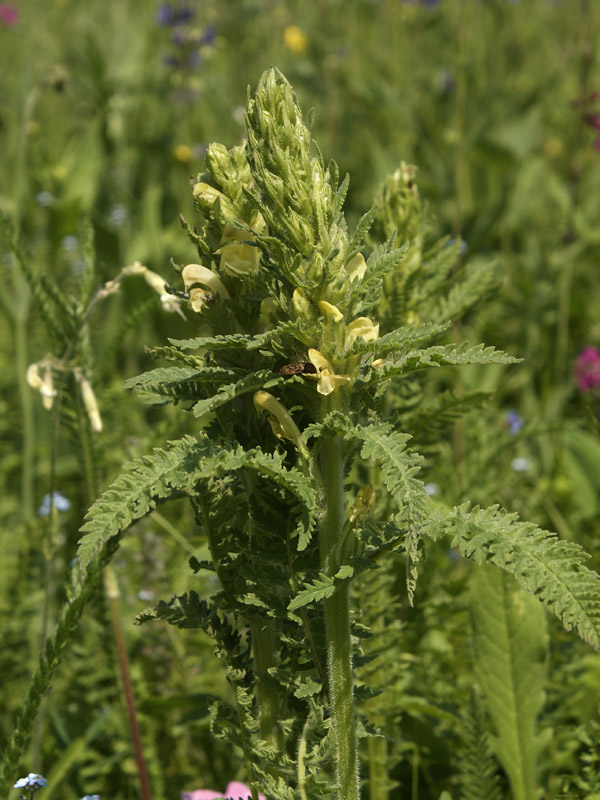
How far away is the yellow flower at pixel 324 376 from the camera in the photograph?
1.11m

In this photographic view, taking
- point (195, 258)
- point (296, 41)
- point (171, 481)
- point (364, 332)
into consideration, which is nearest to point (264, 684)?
point (171, 481)

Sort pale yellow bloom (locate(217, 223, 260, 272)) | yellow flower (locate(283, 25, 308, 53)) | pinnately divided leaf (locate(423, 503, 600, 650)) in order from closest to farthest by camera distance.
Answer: pinnately divided leaf (locate(423, 503, 600, 650))
pale yellow bloom (locate(217, 223, 260, 272))
yellow flower (locate(283, 25, 308, 53))

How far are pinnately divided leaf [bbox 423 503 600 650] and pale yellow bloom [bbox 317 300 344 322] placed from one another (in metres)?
0.28

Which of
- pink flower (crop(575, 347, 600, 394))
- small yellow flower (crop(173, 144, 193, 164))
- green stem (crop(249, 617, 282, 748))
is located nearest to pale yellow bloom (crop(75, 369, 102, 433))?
green stem (crop(249, 617, 282, 748))

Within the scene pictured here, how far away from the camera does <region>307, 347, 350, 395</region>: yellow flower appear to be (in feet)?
3.64

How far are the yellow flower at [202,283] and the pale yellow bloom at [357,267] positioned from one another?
0.62 feet

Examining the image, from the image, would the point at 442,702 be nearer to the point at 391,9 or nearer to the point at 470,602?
the point at 470,602

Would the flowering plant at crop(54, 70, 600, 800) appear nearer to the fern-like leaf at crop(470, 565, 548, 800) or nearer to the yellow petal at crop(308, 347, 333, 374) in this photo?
the yellow petal at crop(308, 347, 333, 374)

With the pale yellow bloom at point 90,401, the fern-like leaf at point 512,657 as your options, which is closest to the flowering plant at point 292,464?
the pale yellow bloom at point 90,401

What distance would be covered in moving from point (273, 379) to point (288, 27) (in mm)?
7481

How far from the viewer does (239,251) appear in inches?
49.0

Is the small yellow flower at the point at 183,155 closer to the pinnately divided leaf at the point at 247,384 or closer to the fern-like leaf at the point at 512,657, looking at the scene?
the fern-like leaf at the point at 512,657

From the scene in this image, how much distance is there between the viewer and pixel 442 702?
198 cm

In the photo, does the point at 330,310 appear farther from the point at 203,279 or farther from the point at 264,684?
the point at 264,684
